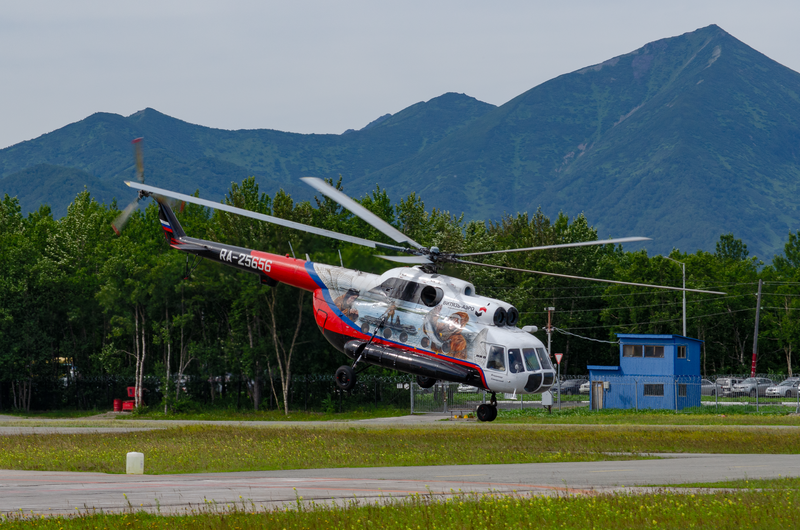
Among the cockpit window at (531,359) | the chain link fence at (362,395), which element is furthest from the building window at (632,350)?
the cockpit window at (531,359)

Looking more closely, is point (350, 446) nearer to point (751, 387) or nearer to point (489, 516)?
point (489, 516)

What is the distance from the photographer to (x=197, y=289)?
62.1 meters

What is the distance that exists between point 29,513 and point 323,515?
486cm

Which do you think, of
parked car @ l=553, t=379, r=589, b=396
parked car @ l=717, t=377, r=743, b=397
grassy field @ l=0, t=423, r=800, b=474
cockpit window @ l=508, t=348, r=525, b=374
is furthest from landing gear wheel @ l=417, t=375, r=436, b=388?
parked car @ l=553, t=379, r=589, b=396

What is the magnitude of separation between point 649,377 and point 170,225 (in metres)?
34.2

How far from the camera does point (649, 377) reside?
58.9 meters

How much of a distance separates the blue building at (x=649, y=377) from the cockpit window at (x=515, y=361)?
31086 millimetres

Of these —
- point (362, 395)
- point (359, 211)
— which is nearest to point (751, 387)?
point (362, 395)

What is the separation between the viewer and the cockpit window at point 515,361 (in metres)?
29.0

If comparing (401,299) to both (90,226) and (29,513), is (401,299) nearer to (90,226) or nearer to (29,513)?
(29,513)

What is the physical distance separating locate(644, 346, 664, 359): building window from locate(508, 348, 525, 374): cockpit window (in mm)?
33656

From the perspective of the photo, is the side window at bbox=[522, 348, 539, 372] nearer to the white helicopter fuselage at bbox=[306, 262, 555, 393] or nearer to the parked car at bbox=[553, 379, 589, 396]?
the white helicopter fuselage at bbox=[306, 262, 555, 393]

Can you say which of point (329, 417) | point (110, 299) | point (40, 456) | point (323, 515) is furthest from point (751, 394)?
point (323, 515)

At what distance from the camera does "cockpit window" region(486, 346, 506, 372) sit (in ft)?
95.5
